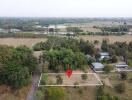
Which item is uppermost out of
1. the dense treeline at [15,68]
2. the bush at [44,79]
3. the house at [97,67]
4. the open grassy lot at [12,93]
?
the dense treeline at [15,68]

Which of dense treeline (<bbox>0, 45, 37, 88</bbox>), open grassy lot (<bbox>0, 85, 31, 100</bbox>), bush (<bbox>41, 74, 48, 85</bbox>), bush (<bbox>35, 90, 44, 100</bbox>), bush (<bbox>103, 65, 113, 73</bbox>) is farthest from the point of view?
bush (<bbox>103, 65, 113, 73</bbox>)

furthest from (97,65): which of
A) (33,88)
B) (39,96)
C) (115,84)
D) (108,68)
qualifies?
(39,96)

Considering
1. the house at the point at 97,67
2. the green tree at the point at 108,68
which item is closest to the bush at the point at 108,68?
the green tree at the point at 108,68

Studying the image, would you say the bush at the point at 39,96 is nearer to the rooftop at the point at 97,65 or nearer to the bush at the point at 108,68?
the bush at the point at 108,68

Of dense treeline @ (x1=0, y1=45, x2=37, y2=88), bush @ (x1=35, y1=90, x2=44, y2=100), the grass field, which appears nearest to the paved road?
bush @ (x1=35, y1=90, x2=44, y2=100)

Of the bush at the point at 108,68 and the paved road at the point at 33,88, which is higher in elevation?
the bush at the point at 108,68

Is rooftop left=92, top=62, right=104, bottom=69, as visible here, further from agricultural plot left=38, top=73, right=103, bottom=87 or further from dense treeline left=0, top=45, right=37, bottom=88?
dense treeline left=0, top=45, right=37, bottom=88

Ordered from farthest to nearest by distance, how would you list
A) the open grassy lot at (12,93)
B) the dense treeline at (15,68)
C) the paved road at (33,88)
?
the dense treeline at (15,68) < the paved road at (33,88) < the open grassy lot at (12,93)
